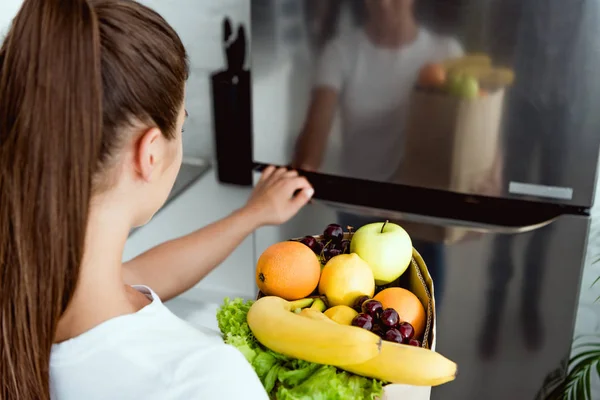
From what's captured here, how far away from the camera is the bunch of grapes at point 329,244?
2.52 feet

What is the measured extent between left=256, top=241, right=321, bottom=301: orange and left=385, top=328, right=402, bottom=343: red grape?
0.12m

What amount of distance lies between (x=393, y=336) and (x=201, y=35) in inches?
49.7

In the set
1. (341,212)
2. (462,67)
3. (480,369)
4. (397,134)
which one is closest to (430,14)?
(462,67)

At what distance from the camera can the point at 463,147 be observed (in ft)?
3.81

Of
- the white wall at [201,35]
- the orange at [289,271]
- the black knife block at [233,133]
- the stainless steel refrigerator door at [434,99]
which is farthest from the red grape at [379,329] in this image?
the white wall at [201,35]

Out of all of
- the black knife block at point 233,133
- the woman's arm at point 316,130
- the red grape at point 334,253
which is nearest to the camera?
the red grape at point 334,253

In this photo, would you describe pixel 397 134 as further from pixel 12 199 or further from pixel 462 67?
pixel 12 199

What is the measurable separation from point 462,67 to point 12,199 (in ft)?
2.56

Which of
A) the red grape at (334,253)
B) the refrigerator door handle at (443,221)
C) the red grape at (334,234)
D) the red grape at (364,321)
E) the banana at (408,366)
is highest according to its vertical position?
the red grape at (334,234)

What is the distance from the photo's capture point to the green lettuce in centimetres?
59

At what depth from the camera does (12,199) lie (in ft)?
1.85

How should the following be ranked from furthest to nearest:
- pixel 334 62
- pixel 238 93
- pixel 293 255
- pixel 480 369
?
pixel 238 93, pixel 480 369, pixel 334 62, pixel 293 255

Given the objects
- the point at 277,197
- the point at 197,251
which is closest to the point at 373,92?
the point at 277,197

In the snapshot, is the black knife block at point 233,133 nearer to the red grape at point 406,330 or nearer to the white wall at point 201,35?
the white wall at point 201,35
